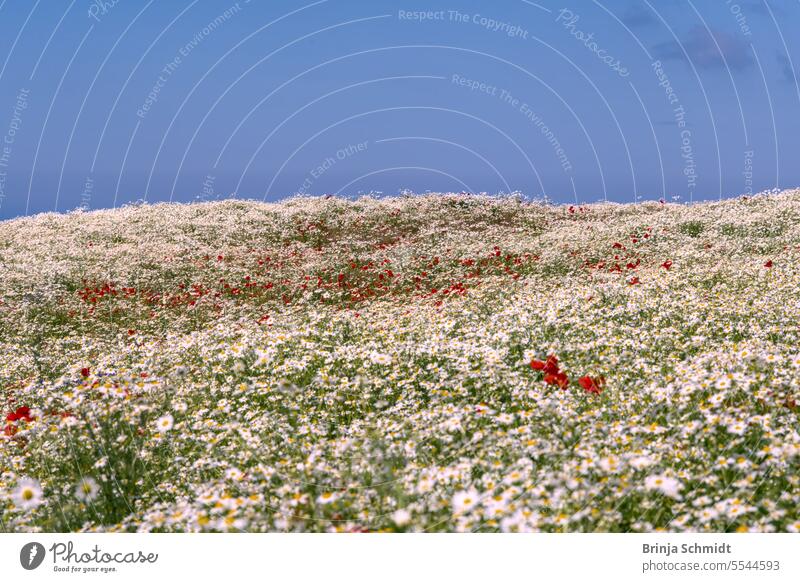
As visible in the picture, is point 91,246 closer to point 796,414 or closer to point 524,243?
point 524,243

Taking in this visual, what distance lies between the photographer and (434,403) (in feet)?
26.2

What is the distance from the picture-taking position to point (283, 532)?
496 centimetres

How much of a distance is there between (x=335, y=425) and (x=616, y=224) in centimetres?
2319

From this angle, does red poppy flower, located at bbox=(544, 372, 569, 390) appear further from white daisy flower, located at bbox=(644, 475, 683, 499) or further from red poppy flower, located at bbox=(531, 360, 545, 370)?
white daisy flower, located at bbox=(644, 475, 683, 499)
